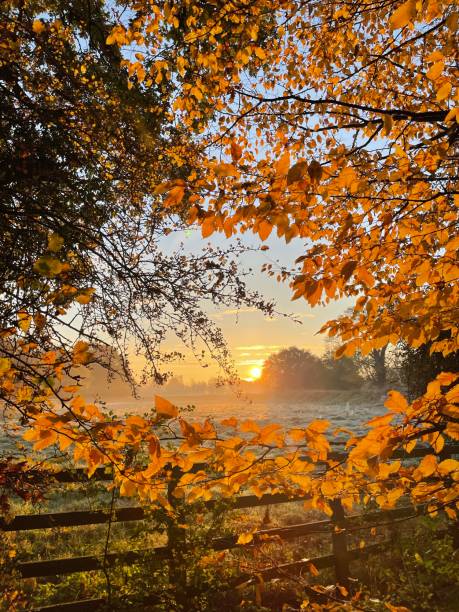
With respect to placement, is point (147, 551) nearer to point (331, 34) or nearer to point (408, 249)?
point (408, 249)

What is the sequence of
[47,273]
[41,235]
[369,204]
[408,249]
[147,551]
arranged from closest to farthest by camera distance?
[47,273]
[369,204]
[408,249]
[147,551]
[41,235]

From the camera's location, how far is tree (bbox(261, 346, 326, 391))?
42.3 m

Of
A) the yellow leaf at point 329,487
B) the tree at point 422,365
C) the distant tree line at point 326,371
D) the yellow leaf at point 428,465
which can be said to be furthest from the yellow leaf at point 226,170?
the distant tree line at point 326,371

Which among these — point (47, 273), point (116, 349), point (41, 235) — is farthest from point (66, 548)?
point (47, 273)

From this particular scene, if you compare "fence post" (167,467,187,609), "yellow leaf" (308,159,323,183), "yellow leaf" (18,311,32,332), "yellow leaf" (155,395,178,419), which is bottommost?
"fence post" (167,467,187,609)

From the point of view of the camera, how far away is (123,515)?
382 centimetres

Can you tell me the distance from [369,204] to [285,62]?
4.07 meters

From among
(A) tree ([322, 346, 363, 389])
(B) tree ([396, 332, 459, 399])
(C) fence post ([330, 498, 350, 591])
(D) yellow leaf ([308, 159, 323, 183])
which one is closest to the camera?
(D) yellow leaf ([308, 159, 323, 183])

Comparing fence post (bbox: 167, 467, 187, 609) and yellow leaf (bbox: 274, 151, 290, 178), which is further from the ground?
yellow leaf (bbox: 274, 151, 290, 178)

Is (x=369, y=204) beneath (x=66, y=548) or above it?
above

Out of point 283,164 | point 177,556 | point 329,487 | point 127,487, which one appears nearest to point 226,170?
point 283,164

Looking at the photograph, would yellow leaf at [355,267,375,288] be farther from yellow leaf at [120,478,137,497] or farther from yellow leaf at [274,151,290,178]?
yellow leaf at [120,478,137,497]

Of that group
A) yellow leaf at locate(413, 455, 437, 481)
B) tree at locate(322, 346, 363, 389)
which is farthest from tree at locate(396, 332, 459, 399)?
tree at locate(322, 346, 363, 389)

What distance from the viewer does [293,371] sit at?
45312 millimetres
